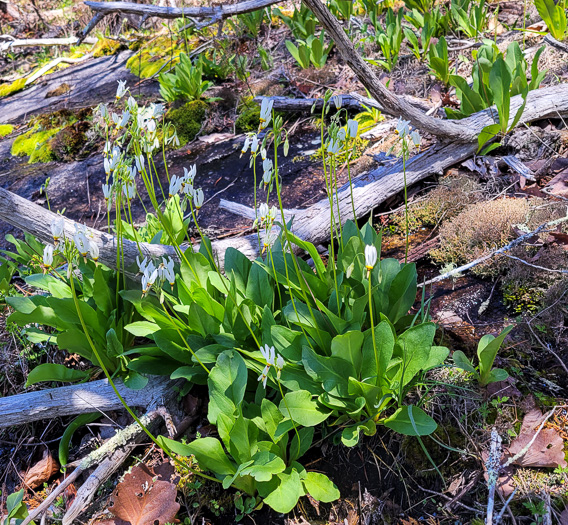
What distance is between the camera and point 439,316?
243 cm

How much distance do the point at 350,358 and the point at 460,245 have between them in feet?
4.17

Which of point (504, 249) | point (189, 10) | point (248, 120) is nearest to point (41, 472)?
point (504, 249)

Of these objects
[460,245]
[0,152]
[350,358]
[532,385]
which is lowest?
[532,385]

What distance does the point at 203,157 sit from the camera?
5.16 metres

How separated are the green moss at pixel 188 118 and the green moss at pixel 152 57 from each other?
5.88ft

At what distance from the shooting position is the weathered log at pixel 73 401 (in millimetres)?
2396

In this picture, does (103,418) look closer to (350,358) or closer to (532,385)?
(350,358)

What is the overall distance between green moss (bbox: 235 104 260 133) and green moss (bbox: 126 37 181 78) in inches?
96.1

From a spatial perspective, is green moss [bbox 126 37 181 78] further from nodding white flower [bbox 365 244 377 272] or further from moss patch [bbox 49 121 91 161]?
nodding white flower [bbox 365 244 377 272]

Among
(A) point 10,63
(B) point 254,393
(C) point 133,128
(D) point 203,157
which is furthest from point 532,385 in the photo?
(A) point 10,63

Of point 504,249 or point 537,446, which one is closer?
point 537,446

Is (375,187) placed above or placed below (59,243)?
below

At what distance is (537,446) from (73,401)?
7.10ft

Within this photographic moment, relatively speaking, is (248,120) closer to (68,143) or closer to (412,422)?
(68,143)
